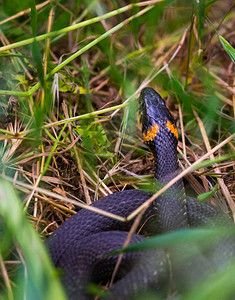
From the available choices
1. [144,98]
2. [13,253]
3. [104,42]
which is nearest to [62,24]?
[104,42]

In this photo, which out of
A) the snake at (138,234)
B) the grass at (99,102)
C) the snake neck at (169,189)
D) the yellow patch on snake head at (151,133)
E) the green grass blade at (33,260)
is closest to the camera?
the green grass blade at (33,260)

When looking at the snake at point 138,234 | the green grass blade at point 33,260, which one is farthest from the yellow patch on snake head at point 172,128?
the green grass blade at point 33,260

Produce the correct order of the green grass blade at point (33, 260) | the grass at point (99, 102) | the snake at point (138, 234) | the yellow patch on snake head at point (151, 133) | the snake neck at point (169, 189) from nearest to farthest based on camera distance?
1. the green grass blade at point (33, 260)
2. the snake at point (138, 234)
3. the snake neck at point (169, 189)
4. the grass at point (99, 102)
5. the yellow patch on snake head at point (151, 133)

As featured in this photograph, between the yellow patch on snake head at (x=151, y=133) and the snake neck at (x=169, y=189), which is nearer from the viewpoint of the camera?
the snake neck at (x=169, y=189)

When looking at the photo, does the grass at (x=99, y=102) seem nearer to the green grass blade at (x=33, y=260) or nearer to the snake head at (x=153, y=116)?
the snake head at (x=153, y=116)

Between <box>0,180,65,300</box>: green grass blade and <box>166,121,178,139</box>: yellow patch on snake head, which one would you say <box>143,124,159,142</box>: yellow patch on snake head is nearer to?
<box>166,121,178,139</box>: yellow patch on snake head

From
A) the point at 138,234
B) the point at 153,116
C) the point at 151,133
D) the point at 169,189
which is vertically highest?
the point at 153,116

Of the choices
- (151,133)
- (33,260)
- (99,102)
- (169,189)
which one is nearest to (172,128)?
(151,133)

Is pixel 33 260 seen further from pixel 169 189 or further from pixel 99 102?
pixel 99 102
